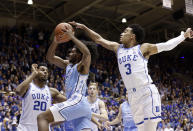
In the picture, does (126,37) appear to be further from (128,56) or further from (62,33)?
(62,33)

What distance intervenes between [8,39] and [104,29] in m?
7.74

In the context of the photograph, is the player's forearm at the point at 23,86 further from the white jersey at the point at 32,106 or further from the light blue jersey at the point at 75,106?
the light blue jersey at the point at 75,106

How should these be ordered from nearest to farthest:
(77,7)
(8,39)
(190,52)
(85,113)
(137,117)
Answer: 1. (85,113)
2. (137,117)
3. (8,39)
4. (77,7)
5. (190,52)

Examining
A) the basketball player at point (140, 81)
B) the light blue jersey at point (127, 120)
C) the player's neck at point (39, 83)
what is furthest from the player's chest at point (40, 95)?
the light blue jersey at point (127, 120)

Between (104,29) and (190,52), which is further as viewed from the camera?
(190,52)

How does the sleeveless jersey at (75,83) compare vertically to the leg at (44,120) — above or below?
above

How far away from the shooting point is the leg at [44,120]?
349 centimetres

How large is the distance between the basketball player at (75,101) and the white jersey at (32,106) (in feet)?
2.16

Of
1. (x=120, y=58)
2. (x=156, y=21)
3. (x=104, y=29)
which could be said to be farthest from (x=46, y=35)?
(x=120, y=58)

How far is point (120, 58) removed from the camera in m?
4.56

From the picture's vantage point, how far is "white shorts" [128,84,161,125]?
4.18 m

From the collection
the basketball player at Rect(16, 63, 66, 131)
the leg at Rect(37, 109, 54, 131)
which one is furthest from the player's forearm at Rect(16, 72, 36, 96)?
the leg at Rect(37, 109, 54, 131)

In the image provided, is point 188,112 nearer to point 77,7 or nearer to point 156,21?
point 156,21

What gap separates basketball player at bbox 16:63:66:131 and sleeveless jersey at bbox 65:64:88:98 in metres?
0.67
